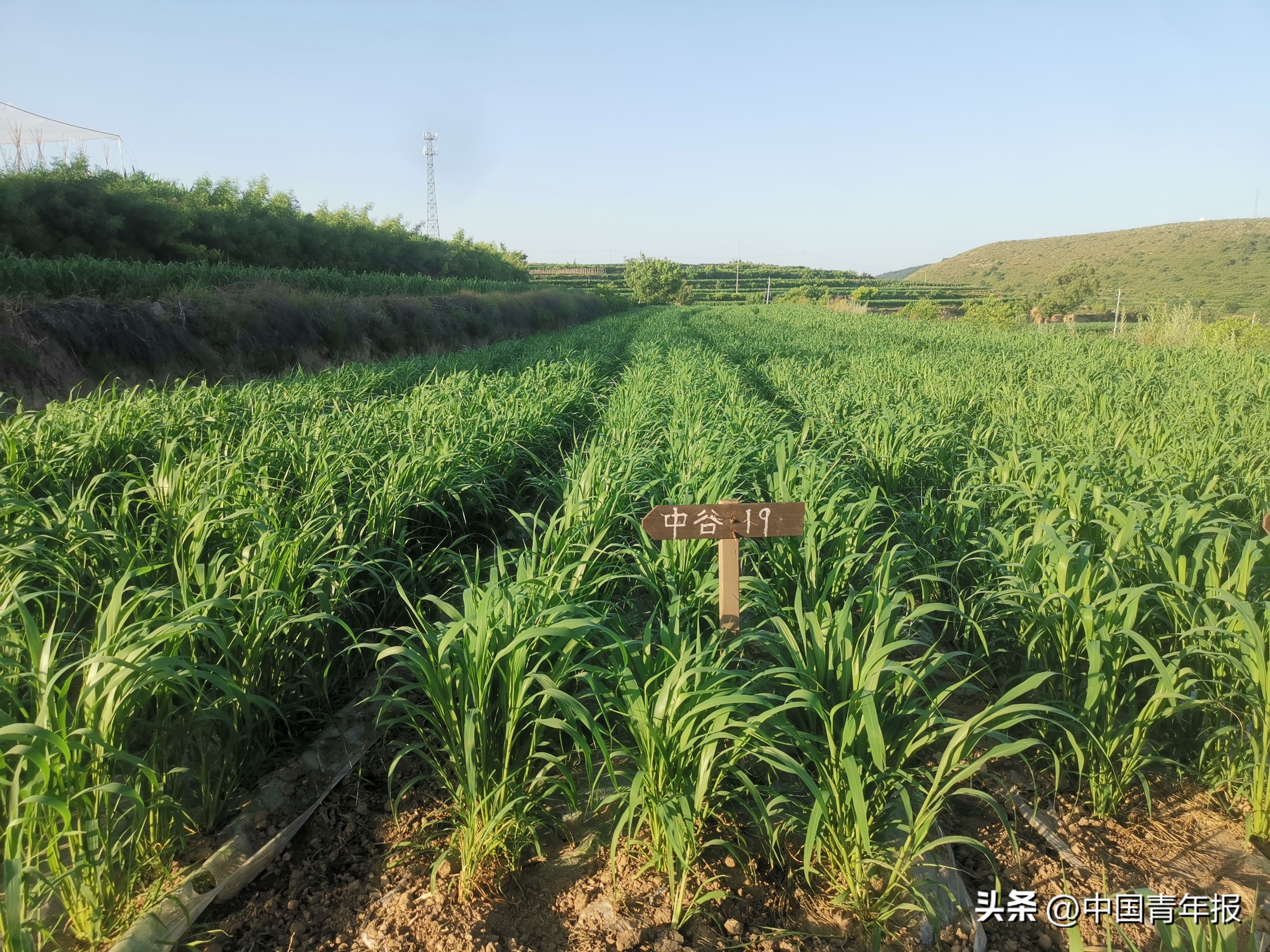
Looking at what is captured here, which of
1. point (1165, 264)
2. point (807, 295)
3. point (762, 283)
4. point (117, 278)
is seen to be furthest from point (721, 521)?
point (762, 283)

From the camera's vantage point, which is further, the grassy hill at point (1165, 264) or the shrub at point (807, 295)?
the shrub at point (807, 295)

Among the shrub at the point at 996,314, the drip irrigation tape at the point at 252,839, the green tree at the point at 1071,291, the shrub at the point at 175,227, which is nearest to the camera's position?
the drip irrigation tape at the point at 252,839

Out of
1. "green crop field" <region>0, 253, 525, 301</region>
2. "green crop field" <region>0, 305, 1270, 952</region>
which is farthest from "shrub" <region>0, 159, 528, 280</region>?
"green crop field" <region>0, 305, 1270, 952</region>

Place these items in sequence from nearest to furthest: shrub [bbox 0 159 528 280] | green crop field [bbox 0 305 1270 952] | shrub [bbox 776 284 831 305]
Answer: green crop field [bbox 0 305 1270 952] < shrub [bbox 0 159 528 280] < shrub [bbox 776 284 831 305]

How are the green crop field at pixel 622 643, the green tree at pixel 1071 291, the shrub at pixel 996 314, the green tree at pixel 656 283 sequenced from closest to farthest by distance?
the green crop field at pixel 622 643 < the shrub at pixel 996 314 < the green tree at pixel 1071 291 < the green tree at pixel 656 283

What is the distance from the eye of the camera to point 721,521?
2191 mm

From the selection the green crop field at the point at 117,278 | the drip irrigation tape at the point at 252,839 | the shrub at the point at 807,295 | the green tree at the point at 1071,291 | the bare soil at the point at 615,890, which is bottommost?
the bare soil at the point at 615,890

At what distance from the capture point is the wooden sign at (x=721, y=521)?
217 cm

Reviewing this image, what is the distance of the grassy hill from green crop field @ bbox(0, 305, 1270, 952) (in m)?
46.3

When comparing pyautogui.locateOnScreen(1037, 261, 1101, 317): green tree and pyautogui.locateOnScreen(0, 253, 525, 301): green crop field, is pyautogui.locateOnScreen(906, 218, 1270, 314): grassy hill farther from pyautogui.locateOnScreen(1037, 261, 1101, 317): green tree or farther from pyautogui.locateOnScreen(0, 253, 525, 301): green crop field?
pyautogui.locateOnScreen(0, 253, 525, 301): green crop field

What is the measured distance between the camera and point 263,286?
11977mm

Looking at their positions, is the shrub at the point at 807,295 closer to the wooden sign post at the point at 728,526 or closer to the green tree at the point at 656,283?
the green tree at the point at 656,283

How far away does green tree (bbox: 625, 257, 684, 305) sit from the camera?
224ft

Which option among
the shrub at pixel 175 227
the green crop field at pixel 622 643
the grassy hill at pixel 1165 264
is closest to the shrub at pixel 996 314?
the grassy hill at pixel 1165 264
